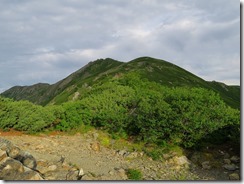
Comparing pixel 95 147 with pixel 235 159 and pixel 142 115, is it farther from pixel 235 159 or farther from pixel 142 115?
pixel 235 159

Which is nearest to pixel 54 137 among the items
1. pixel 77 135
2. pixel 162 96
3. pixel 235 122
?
pixel 77 135

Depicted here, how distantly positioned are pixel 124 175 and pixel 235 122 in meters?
8.41

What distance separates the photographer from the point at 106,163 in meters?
18.2

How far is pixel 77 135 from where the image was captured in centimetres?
2395

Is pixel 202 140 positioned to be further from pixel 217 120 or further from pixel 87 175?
pixel 87 175

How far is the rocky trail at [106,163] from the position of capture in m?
15.8

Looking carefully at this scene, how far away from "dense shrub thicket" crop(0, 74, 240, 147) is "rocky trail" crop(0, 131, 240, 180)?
1.44 metres

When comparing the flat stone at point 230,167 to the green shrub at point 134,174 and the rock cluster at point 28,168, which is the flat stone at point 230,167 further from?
the rock cluster at point 28,168

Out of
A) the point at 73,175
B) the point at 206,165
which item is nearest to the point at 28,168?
the point at 73,175

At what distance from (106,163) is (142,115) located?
16.8 feet

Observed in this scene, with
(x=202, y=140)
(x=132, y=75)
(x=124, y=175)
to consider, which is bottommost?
(x=124, y=175)

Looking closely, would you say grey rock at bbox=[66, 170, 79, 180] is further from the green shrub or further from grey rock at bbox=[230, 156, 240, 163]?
grey rock at bbox=[230, 156, 240, 163]

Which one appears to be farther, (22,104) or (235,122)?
(22,104)

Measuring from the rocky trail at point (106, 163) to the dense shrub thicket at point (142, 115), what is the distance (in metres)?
1.44
